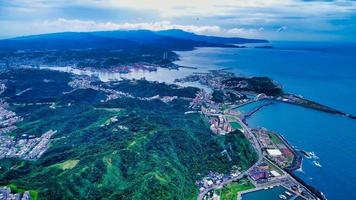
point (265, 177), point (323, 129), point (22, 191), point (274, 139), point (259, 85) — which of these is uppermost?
point (22, 191)

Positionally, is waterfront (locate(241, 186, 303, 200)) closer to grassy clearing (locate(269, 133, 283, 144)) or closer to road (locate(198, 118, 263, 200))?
road (locate(198, 118, 263, 200))

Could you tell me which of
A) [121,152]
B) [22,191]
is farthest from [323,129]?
[22,191]

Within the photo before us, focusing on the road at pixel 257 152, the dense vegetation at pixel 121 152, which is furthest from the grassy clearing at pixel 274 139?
the dense vegetation at pixel 121 152

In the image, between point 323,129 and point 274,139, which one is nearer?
point 274,139

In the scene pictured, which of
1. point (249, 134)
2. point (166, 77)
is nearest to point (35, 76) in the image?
point (166, 77)

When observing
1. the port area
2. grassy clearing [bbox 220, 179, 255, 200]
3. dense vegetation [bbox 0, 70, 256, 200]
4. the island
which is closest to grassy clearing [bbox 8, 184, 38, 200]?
the island

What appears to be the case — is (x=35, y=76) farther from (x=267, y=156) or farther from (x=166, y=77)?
(x=267, y=156)

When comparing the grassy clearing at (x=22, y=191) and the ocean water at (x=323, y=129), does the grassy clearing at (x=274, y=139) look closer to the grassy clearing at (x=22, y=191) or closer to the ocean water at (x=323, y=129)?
the ocean water at (x=323, y=129)

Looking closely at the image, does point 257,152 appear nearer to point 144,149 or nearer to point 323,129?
point 144,149
